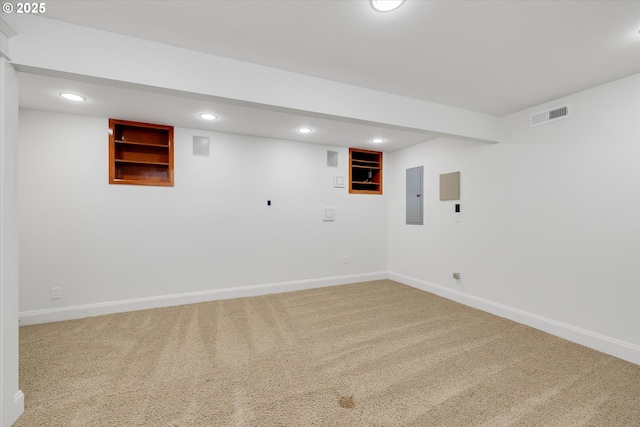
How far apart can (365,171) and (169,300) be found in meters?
4.01

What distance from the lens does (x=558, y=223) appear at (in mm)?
2828

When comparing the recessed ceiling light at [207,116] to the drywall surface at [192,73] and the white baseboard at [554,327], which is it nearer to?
the drywall surface at [192,73]

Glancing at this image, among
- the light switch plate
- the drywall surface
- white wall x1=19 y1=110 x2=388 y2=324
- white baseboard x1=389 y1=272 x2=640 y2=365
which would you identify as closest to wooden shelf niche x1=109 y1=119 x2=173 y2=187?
white wall x1=19 y1=110 x2=388 y2=324

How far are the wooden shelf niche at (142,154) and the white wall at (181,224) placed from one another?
0.39ft

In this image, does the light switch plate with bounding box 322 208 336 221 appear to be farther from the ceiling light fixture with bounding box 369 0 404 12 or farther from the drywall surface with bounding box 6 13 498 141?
the ceiling light fixture with bounding box 369 0 404 12

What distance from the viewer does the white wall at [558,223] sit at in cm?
239

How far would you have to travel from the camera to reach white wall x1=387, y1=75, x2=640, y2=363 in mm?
2389

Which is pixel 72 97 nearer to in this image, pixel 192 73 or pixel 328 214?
pixel 192 73

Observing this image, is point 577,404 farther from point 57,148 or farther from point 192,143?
point 57,148

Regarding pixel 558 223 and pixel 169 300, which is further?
pixel 169 300

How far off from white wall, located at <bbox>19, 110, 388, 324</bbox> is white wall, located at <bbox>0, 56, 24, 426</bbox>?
184 cm
